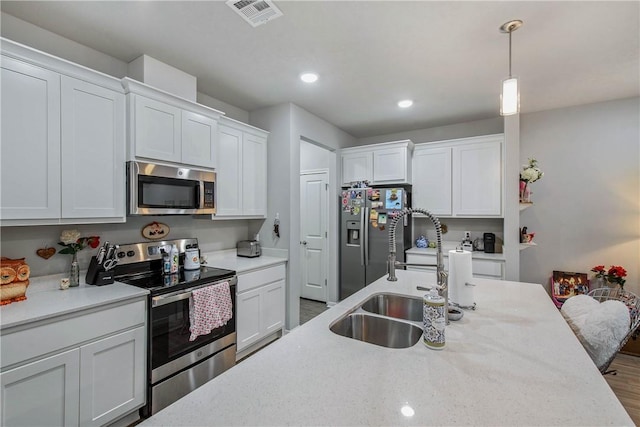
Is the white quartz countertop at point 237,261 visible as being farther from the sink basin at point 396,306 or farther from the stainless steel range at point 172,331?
the sink basin at point 396,306

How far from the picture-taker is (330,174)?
171 inches

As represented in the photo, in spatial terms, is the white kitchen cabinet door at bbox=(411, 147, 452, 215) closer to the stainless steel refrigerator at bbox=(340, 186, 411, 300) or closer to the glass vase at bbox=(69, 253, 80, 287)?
the stainless steel refrigerator at bbox=(340, 186, 411, 300)

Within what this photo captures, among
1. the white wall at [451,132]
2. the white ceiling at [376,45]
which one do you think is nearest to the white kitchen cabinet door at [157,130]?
the white ceiling at [376,45]

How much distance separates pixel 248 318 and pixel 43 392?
1.43m

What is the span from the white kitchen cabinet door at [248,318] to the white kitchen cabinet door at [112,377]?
0.83 meters

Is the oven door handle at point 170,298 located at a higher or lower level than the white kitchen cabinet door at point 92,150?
lower

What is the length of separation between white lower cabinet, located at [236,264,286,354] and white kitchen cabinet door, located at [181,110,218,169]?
1097 mm

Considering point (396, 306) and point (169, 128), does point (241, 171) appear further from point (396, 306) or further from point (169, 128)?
point (396, 306)

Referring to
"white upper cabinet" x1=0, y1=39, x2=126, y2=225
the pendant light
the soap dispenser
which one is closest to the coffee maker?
the pendant light

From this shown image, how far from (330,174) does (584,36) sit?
9.69ft

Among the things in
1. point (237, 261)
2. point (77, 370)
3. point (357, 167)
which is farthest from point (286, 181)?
point (77, 370)

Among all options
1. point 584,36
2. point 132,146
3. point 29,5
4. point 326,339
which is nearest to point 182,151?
point 132,146

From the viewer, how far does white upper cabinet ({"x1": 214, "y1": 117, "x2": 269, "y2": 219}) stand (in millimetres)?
2889

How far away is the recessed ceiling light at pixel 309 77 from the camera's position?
2.59m
